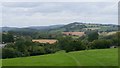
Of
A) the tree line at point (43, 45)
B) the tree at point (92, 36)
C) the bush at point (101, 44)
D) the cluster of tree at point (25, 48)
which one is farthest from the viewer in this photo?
the tree at point (92, 36)

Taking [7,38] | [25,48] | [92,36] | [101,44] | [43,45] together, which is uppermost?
[7,38]

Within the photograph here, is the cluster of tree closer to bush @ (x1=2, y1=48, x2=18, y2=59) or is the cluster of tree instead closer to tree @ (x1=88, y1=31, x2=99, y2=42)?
bush @ (x1=2, y1=48, x2=18, y2=59)

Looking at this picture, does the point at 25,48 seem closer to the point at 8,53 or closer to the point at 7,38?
the point at 8,53

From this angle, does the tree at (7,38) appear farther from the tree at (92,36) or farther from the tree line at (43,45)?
the tree at (92,36)

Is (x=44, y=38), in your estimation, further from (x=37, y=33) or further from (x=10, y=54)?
(x=10, y=54)

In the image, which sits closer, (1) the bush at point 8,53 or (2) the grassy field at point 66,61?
(2) the grassy field at point 66,61

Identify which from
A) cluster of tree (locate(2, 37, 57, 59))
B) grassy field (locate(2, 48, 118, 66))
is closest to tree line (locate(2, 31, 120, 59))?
cluster of tree (locate(2, 37, 57, 59))

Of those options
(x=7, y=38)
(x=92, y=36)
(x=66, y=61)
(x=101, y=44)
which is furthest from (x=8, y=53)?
(x=92, y=36)

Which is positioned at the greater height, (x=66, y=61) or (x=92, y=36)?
(x=66, y=61)

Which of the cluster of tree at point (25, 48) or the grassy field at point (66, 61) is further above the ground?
the grassy field at point (66, 61)

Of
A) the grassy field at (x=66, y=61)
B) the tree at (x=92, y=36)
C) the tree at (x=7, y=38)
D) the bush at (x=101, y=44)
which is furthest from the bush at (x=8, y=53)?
the tree at (x=92, y=36)


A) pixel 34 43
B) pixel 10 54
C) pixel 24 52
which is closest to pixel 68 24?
pixel 34 43
